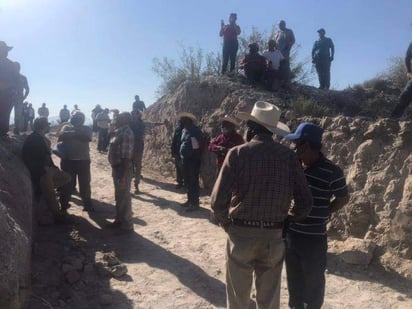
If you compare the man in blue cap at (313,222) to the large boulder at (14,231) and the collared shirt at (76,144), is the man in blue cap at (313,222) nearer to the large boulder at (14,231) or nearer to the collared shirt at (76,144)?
the large boulder at (14,231)

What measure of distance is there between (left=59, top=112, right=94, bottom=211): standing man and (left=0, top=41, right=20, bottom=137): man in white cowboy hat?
103 centimetres

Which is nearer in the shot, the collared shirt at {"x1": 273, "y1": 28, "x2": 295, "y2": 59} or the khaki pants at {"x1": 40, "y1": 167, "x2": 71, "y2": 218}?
the khaki pants at {"x1": 40, "y1": 167, "x2": 71, "y2": 218}

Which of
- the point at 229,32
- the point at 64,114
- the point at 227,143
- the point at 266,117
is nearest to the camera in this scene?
the point at 266,117

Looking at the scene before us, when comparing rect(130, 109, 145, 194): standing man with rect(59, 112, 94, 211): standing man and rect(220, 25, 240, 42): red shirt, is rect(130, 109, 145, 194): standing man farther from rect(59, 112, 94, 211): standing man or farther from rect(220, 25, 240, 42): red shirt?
rect(220, 25, 240, 42): red shirt

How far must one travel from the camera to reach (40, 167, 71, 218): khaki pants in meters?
7.11

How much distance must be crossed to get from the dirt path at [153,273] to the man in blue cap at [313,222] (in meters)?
1.40

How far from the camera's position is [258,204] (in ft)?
11.2

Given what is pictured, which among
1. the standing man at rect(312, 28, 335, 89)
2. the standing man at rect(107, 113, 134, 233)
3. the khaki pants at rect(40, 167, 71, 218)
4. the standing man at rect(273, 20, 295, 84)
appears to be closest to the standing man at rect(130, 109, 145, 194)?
the khaki pants at rect(40, 167, 71, 218)

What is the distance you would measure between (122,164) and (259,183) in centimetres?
406

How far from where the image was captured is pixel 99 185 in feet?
36.0

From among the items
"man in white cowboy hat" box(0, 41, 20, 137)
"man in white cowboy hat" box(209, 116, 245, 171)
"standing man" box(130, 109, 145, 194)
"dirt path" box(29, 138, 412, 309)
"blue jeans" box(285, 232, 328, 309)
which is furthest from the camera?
"standing man" box(130, 109, 145, 194)

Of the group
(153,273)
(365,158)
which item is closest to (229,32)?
(365,158)

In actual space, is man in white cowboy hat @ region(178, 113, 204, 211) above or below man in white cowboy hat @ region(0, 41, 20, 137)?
→ below

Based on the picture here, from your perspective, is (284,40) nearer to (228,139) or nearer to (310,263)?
(228,139)
